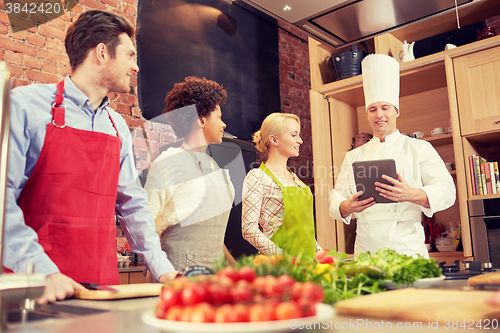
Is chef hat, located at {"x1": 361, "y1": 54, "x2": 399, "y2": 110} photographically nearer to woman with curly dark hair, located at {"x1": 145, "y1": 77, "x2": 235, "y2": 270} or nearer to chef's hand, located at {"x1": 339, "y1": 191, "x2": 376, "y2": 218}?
chef's hand, located at {"x1": 339, "y1": 191, "x2": 376, "y2": 218}

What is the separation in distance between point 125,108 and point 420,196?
7.39 ft

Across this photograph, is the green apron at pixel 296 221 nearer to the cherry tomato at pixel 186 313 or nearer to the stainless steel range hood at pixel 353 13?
the stainless steel range hood at pixel 353 13

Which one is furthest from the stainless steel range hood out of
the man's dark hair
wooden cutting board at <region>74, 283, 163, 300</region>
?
wooden cutting board at <region>74, 283, 163, 300</region>

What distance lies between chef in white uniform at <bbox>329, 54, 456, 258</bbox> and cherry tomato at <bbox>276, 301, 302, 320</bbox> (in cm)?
134

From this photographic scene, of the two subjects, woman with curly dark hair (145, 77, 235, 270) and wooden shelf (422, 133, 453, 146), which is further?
wooden shelf (422, 133, 453, 146)

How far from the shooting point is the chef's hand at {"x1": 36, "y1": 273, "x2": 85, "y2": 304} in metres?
0.84

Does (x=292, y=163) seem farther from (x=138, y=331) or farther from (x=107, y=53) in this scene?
(x=138, y=331)

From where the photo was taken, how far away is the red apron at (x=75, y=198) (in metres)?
1.14

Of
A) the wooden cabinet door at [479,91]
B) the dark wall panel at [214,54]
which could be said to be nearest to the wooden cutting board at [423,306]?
the wooden cabinet door at [479,91]

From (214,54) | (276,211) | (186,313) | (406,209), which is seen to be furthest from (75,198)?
(214,54)

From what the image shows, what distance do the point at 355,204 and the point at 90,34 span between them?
1296 mm

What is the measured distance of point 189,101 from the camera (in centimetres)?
203

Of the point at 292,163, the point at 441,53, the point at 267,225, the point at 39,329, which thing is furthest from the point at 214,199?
the point at 292,163

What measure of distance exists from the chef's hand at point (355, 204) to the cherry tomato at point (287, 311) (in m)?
1.39
